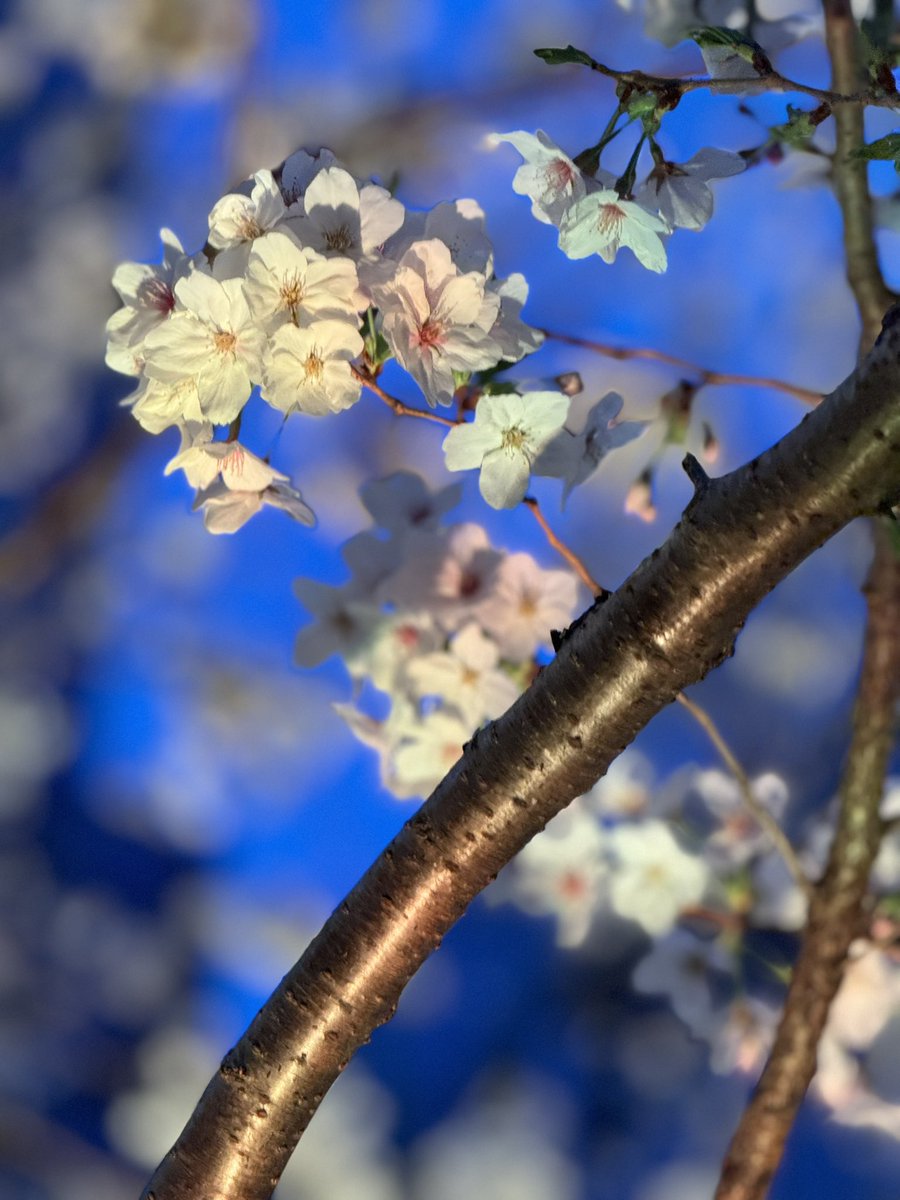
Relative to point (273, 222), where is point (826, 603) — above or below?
above

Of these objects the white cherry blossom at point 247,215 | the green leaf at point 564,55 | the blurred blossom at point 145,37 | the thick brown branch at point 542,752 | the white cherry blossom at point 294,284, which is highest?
the blurred blossom at point 145,37

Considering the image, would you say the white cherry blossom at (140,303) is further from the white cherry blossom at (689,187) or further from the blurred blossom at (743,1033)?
the blurred blossom at (743,1033)

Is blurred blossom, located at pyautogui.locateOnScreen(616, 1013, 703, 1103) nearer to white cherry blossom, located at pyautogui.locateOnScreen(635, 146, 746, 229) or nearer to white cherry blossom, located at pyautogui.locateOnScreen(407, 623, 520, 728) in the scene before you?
white cherry blossom, located at pyautogui.locateOnScreen(407, 623, 520, 728)

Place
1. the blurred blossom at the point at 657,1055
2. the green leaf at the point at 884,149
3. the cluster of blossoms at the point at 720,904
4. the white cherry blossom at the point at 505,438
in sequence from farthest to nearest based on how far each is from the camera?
1. the blurred blossom at the point at 657,1055
2. the cluster of blossoms at the point at 720,904
3. the white cherry blossom at the point at 505,438
4. the green leaf at the point at 884,149

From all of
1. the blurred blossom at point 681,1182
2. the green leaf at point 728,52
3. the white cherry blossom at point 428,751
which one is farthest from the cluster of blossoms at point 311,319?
→ the blurred blossom at point 681,1182

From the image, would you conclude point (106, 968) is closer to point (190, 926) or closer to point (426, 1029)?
point (190, 926)

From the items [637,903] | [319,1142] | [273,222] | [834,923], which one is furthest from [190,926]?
[273,222]

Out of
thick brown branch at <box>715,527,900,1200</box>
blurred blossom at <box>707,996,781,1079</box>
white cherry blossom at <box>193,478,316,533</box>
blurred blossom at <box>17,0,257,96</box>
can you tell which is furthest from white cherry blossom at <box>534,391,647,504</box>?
blurred blossom at <box>17,0,257,96</box>
